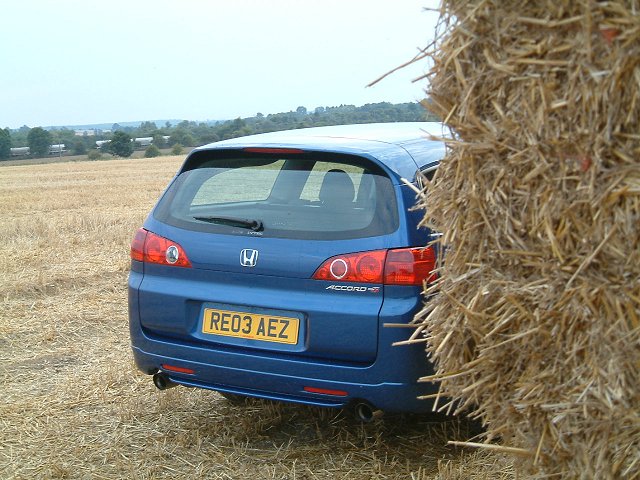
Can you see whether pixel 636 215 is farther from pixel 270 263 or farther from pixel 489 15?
pixel 270 263

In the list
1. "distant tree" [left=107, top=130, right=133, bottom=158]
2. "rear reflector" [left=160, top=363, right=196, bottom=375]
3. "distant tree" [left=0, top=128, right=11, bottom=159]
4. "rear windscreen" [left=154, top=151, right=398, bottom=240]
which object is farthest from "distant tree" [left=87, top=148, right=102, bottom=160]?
"rear reflector" [left=160, top=363, right=196, bottom=375]

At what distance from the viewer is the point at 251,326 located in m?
3.89

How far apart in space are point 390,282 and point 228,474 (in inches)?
50.6

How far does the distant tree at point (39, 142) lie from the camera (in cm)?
4775

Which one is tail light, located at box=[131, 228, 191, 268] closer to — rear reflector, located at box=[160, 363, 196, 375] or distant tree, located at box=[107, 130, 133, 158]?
rear reflector, located at box=[160, 363, 196, 375]

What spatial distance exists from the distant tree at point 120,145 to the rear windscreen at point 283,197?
44.6 meters

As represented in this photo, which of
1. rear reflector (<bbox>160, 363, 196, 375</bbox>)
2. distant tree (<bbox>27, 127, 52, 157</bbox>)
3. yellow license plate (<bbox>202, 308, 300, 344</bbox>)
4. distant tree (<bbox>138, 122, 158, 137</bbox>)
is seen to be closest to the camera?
yellow license plate (<bbox>202, 308, 300, 344</bbox>)

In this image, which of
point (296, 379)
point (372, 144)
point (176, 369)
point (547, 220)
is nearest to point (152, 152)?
point (176, 369)

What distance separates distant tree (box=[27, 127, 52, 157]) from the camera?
47.8 m

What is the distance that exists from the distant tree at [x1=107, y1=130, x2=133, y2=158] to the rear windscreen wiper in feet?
147

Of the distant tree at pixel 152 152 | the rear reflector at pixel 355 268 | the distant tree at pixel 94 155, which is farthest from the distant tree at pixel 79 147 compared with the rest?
the rear reflector at pixel 355 268

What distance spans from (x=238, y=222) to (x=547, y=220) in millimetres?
1984

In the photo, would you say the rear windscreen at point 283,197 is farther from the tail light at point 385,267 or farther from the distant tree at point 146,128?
the distant tree at point 146,128

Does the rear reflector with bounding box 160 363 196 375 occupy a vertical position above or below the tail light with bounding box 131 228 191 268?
below
